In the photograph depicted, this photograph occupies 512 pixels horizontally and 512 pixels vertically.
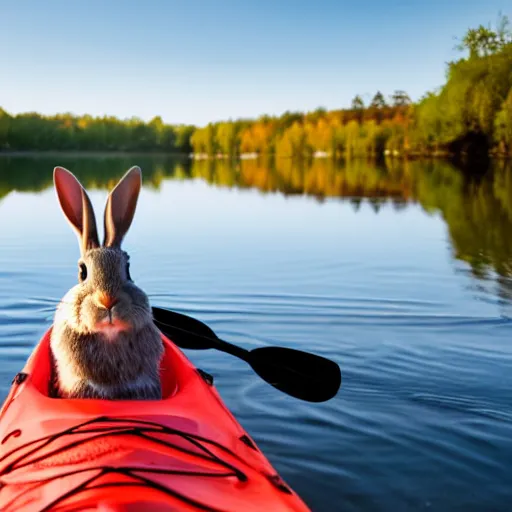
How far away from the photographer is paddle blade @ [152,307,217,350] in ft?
18.4

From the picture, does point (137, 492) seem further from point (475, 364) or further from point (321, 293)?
point (321, 293)

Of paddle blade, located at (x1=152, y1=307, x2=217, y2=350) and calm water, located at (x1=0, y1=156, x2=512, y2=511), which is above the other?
paddle blade, located at (x1=152, y1=307, x2=217, y2=350)

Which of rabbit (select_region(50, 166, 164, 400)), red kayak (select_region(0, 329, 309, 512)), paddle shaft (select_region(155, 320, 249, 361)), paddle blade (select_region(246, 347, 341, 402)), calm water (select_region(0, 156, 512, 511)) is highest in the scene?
rabbit (select_region(50, 166, 164, 400))

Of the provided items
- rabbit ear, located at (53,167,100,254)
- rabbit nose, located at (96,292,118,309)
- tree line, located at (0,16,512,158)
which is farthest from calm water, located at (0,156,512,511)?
tree line, located at (0,16,512,158)

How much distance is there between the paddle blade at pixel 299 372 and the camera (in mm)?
5031

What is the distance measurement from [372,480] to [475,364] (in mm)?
2686

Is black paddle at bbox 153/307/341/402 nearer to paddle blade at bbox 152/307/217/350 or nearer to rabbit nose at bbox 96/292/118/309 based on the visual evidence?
paddle blade at bbox 152/307/217/350

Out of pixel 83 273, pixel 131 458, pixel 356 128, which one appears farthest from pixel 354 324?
pixel 356 128

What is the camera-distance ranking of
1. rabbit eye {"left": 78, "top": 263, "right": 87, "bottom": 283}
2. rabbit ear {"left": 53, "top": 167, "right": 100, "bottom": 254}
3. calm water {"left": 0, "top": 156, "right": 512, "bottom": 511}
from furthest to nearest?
calm water {"left": 0, "top": 156, "right": 512, "bottom": 511} < rabbit ear {"left": 53, "top": 167, "right": 100, "bottom": 254} < rabbit eye {"left": 78, "top": 263, "right": 87, "bottom": 283}

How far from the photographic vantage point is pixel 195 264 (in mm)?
12484

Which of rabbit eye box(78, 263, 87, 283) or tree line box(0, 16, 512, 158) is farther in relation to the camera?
tree line box(0, 16, 512, 158)

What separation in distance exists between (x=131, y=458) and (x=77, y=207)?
1.52 metres

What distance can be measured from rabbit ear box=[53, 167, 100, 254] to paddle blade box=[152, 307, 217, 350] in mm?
1740

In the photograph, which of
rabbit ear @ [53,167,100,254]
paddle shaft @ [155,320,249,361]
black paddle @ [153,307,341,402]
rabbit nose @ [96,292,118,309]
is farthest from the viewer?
paddle shaft @ [155,320,249,361]
